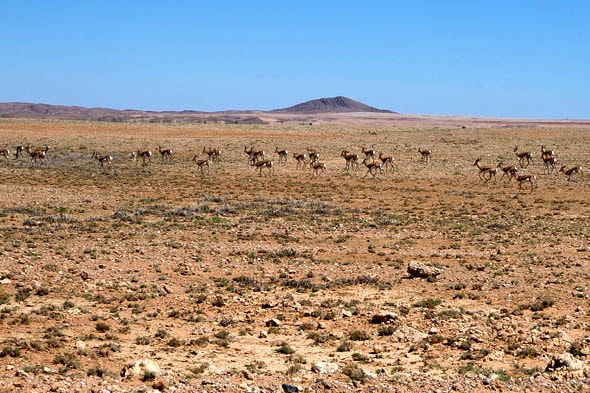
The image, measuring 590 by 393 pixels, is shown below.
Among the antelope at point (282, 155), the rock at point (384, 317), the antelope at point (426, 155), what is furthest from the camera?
the antelope at point (426, 155)

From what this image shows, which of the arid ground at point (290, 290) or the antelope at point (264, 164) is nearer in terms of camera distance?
the arid ground at point (290, 290)

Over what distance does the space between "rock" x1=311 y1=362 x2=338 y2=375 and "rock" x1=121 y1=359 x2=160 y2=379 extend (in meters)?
2.13

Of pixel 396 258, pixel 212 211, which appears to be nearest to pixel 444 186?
pixel 212 211

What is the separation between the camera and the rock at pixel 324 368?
9.72 metres

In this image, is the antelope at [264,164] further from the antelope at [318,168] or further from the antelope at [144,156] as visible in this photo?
the antelope at [144,156]

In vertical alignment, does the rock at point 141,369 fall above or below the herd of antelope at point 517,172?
below

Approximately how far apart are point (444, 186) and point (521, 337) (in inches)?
963

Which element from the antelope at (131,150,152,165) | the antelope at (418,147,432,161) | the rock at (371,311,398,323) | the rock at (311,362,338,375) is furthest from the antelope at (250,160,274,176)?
the rock at (311,362,338,375)

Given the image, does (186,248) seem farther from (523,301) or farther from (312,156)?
(312,156)

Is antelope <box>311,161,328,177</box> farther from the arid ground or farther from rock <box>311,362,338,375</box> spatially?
rock <box>311,362,338,375</box>

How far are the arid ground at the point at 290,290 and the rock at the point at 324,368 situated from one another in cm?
3

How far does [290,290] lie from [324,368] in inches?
185

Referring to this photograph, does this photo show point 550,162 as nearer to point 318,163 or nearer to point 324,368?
point 318,163

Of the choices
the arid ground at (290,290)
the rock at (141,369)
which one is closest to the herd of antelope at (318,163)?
the arid ground at (290,290)
